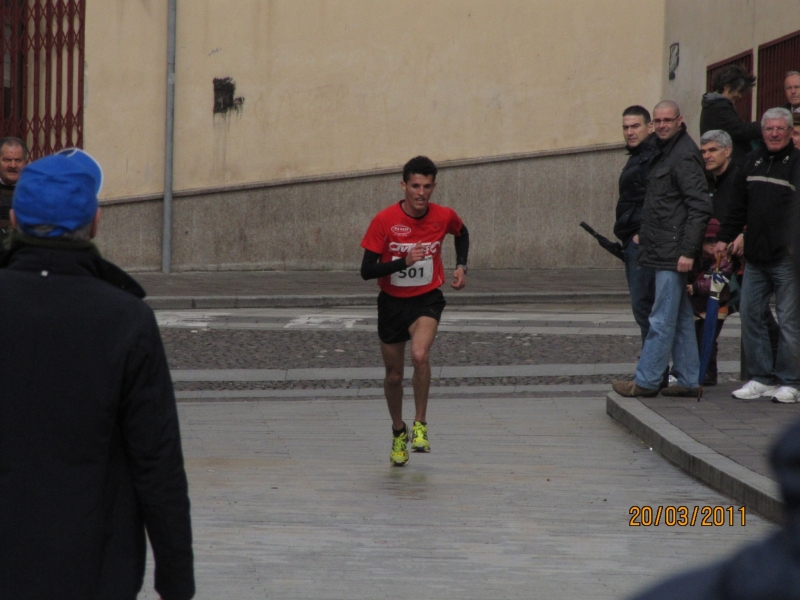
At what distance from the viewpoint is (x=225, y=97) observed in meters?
20.3

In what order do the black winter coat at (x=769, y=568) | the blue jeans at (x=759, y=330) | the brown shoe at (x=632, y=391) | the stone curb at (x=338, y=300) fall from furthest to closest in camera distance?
the stone curb at (x=338, y=300) < the brown shoe at (x=632, y=391) < the blue jeans at (x=759, y=330) < the black winter coat at (x=769, y=568)

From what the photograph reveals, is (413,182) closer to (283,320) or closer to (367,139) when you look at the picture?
(283,320)

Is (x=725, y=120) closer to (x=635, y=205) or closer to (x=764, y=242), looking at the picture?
(x=635, y=205)

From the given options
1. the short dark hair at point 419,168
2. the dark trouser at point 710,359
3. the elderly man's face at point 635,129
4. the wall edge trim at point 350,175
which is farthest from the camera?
the wall edge trim at point 350,175

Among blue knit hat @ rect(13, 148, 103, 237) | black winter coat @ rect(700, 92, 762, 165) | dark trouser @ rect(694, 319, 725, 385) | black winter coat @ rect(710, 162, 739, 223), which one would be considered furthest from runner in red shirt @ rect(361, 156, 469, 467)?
blue knit hat @ rect(13, 148, 103, 237)

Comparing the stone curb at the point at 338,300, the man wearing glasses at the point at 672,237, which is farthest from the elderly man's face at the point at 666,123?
the stone curb at the point at 338,300

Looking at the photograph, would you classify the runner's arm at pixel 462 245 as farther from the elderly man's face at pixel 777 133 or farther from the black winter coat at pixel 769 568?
the black winter coat at pixel 769 568

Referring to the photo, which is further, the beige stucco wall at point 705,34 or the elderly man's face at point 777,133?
the beige stucco wall at point 705,34

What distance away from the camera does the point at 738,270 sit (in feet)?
30.5

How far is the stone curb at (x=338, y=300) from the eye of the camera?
1595 cm

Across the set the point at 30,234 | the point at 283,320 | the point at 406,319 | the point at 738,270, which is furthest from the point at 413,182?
the point at 283,320

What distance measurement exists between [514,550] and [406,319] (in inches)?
82.6
